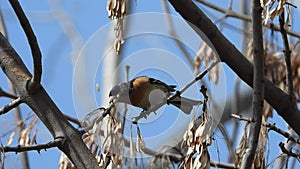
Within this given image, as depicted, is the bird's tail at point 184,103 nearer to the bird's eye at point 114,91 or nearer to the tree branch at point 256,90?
the bird's eye at point 114,91

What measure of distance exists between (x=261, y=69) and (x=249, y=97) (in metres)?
1.56

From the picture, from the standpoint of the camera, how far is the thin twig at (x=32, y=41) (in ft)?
4.10

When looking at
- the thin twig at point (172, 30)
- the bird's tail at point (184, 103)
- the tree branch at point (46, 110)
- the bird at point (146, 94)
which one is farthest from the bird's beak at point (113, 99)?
the thin twig at point (172, 30)

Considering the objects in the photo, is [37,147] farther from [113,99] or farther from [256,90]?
[256,90]

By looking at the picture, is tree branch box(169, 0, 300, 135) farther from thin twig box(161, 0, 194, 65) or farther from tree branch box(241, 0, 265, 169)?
thin twig box(161, 0, 194, 65)

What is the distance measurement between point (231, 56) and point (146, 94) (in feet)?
1.72

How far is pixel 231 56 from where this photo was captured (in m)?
1.46

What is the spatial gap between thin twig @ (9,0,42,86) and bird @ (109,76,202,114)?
34cm

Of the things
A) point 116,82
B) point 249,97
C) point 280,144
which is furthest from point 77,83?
point 249,97

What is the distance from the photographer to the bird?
159 cm

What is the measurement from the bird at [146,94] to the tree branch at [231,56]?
122mm

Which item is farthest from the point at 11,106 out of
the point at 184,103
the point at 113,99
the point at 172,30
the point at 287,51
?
the point at 172,30

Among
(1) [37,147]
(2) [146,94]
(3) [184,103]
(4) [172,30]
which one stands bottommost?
(1) [37,147]

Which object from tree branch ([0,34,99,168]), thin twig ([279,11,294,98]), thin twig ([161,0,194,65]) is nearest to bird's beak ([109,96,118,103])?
tree branch ([0,34,99,168])
